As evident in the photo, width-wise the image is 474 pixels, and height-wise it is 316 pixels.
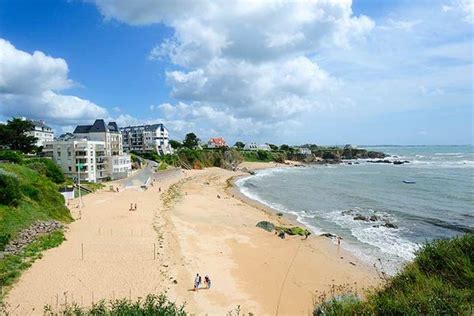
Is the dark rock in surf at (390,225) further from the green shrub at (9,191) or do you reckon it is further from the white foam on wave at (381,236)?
the green shrub at (9,191)

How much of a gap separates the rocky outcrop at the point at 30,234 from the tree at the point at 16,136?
36423 mm

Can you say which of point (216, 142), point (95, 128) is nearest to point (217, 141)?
point (216, 142)

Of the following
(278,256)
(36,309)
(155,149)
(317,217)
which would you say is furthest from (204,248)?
(155,149)

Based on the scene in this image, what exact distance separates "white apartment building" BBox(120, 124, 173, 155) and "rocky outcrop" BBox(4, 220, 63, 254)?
253 feet

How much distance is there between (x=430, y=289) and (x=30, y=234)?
2229cm

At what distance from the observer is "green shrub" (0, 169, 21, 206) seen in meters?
24.0

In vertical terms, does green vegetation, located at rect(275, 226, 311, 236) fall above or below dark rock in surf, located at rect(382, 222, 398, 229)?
above

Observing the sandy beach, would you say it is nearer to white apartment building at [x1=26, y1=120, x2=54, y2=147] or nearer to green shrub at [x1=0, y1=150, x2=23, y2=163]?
green shrub at [x1=0, y1=150, x2=23, y2=163]

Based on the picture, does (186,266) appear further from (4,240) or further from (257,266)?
(4,240)

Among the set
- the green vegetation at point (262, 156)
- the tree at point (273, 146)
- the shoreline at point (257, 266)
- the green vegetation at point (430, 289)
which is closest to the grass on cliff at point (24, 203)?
the shoreline at point (257, 266)

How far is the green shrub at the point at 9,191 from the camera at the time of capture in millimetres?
23969

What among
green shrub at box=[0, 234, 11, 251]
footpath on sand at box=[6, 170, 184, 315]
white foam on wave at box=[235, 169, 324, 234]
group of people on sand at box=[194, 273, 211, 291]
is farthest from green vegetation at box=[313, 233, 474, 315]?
white foam on wave at box=[235, 169, 324, 234]

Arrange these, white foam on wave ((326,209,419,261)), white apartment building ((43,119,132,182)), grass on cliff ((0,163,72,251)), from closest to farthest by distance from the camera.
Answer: grass on cliff ((0,163,72,251))
white foam on wave ((326,209,419,261))
white apartment building ((43,119,132,182))

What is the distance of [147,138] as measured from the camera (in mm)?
105625
